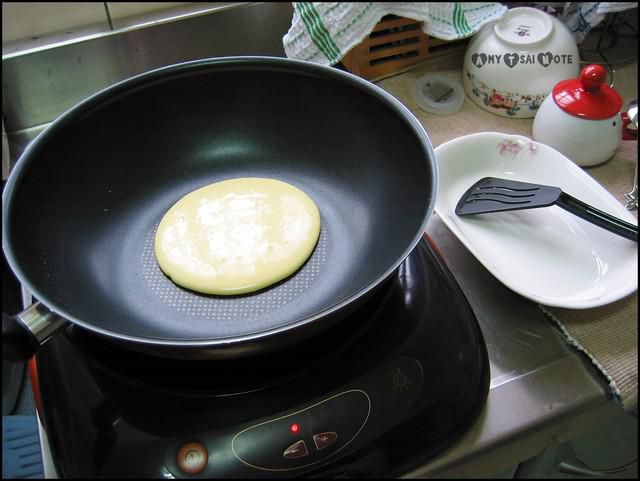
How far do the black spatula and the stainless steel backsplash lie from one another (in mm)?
407

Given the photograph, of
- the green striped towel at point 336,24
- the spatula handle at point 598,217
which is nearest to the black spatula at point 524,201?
the spatula handle at point 598,217

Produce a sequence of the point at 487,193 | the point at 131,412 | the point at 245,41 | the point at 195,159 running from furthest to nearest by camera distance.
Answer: the point at 245,41 < the point at 195,159 < the point at 487,193 < the point at 131,412

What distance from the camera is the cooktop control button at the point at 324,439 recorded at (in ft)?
1.42

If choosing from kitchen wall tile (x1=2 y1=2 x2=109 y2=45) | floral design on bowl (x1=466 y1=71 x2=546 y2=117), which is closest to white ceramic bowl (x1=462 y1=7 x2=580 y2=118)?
floral design on bowl (x1=466 y1=71 x2=546 y2=117)

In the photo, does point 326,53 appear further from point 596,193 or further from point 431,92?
point 596,193

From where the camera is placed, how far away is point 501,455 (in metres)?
0.50

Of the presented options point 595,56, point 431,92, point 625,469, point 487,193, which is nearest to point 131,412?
point 487,193

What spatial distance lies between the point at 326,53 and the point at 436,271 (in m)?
0.33

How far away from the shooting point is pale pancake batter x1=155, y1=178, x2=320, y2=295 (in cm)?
57

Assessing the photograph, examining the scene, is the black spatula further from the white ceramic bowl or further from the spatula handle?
the white ceramic bowl

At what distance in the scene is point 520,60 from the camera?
708 mm

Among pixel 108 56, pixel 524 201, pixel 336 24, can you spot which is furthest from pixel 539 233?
pixel 108 56

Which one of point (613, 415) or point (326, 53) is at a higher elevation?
point (326, 53)

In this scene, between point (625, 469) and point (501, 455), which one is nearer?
point (501, 455)
